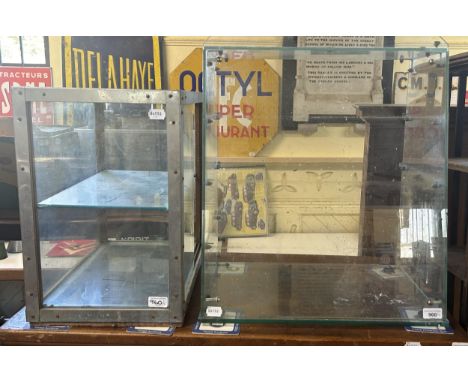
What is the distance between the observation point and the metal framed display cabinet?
1059 mm

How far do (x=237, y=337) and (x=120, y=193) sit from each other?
0.53m

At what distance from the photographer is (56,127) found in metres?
1.20

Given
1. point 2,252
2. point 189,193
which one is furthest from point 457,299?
point 2,252

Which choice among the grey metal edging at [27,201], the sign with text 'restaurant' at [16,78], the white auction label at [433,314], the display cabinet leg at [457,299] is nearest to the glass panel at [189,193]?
the grey metal edging at [27,201]

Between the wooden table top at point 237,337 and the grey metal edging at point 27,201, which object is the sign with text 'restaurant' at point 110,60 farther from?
the wooden table top at point 237,337

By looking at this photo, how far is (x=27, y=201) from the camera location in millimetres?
1087

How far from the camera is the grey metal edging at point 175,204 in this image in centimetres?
104

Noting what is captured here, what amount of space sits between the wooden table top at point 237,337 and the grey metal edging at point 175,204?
81mm

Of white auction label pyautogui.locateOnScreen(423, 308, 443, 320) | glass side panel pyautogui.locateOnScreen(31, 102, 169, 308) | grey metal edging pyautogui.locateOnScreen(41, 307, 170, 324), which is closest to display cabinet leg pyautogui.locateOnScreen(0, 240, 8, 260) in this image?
glass side panel pyautogui.locateOnScreen(31, 102, 169, 308)

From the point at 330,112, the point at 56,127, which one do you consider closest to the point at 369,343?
the point at 330,112

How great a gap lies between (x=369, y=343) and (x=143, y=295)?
1.98 ft

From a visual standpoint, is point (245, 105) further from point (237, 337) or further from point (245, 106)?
point (237, 337)

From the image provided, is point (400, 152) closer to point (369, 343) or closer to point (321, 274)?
point (321, 274)

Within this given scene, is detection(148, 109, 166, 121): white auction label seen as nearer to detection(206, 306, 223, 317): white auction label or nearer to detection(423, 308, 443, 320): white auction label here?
detection(206, 306, 223, 317): white auction label
